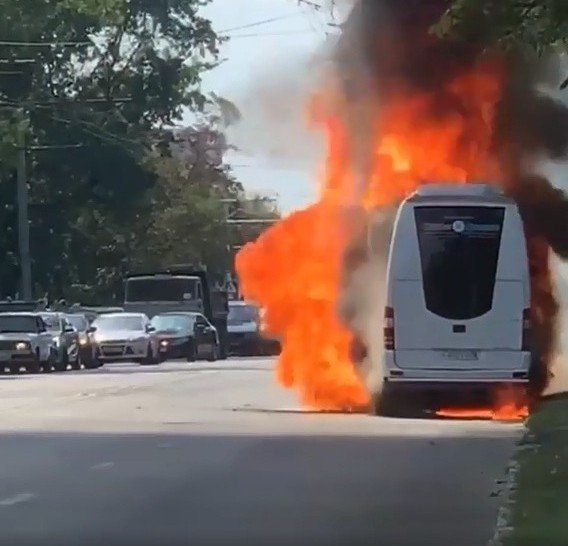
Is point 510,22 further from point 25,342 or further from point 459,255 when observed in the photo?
point 25,342

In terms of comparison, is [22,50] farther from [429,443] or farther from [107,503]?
[107,503]

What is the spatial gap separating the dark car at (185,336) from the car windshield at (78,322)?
2.10m

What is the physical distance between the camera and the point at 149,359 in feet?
190

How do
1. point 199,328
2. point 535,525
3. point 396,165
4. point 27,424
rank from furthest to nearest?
point 199,328
point 396,165
point 27,424
point 535,525

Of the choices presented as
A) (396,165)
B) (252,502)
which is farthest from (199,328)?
(252,502)

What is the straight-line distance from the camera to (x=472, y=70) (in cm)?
2950

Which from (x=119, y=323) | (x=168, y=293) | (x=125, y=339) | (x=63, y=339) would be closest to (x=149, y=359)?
(x=125, y=339)

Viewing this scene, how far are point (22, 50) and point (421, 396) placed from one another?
48562 millimetres

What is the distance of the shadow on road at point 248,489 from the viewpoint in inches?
540

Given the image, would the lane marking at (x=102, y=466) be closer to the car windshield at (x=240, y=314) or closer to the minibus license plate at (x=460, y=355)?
the minibus license plate at (x=460, y=355)

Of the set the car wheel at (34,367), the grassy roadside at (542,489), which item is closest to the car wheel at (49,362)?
the car wheel at (34,367)

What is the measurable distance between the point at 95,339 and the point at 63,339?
12.5 feet

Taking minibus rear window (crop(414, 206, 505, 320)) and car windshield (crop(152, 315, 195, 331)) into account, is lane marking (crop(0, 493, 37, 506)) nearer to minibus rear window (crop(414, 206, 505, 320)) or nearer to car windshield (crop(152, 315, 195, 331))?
minibus rear window (crop(414, 206, 505, 320))

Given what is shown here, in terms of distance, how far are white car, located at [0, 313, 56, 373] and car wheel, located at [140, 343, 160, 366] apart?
4.96 metres
